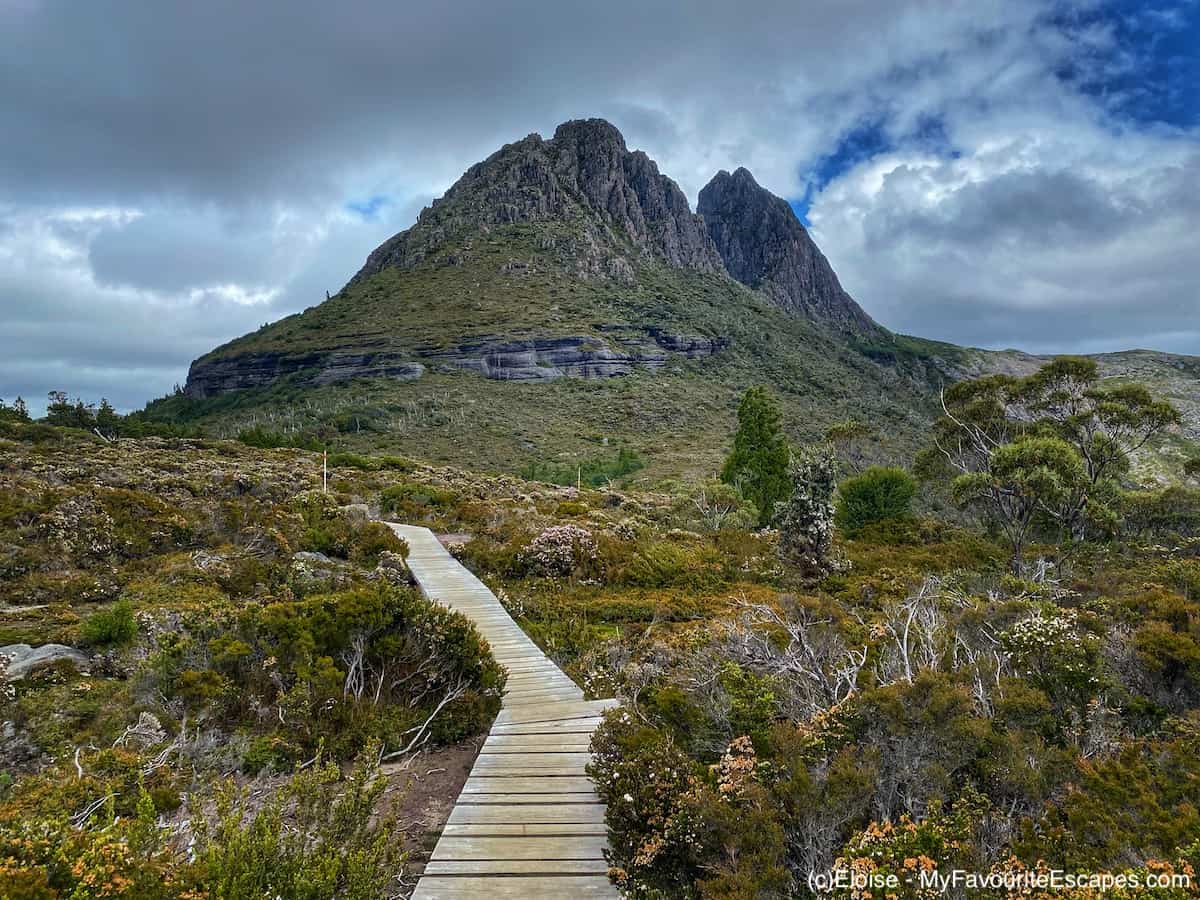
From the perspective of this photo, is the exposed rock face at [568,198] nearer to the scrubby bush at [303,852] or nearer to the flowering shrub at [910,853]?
the scrubby bush at [303,852]

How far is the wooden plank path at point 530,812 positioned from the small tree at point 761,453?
1982cm

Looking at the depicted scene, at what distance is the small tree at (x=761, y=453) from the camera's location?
82.2 feet

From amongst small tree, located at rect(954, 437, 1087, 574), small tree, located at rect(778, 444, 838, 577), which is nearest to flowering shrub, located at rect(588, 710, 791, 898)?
small tree, located at rect(778, 444, 838, 577)

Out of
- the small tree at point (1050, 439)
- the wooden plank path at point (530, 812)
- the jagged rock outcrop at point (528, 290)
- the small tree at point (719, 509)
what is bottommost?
the small tree at point (719, 509)

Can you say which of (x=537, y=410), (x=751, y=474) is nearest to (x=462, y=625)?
(x=751, y=474)

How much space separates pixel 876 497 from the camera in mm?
22438

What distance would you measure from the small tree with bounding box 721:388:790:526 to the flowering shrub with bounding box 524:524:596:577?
12805 mm

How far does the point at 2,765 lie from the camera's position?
489 cm

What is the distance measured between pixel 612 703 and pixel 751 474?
A: 21625 millimetres

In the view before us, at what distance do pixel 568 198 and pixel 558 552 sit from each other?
414ft

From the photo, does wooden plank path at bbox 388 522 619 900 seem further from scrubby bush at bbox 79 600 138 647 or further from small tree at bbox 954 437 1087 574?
small tree at bbox 954 437 1087 574

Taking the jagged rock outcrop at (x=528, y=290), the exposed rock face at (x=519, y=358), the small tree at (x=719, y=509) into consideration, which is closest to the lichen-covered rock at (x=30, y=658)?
the small tree at (x=719, y=509)

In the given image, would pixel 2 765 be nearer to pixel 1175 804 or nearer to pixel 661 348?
pixel 1175 804

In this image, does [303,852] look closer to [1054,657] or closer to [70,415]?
[1054,657]
